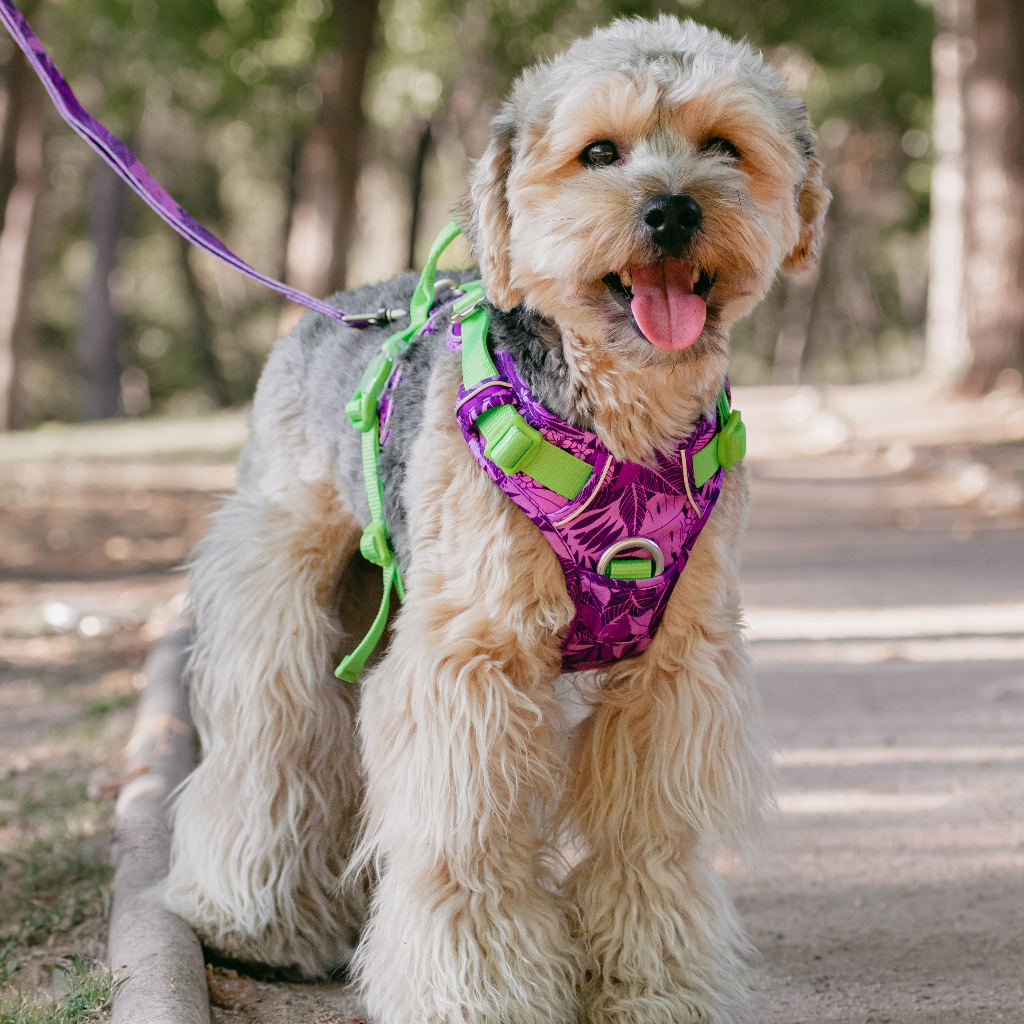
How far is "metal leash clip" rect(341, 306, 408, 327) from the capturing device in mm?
3402

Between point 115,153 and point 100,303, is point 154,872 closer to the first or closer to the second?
point 115,153

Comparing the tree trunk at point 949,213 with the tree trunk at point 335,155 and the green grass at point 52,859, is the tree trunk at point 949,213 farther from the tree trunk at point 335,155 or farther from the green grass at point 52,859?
the green grass at point 52,859

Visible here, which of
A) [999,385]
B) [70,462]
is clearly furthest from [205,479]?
[999,385]

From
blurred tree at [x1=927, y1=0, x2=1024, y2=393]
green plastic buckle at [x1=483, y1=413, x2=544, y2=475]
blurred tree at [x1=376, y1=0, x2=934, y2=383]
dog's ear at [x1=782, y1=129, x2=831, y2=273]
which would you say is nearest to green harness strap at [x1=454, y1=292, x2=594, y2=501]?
green plastic buckle at [x1=483, y1=413, x2=544, y2=475]

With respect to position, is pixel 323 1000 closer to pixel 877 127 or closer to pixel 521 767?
pixel 521 767

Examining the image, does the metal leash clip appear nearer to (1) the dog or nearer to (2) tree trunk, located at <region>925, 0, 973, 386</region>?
(1) the dog

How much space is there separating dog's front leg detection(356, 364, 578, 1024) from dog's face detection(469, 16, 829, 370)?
460 millimetres

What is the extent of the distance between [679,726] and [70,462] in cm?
1174

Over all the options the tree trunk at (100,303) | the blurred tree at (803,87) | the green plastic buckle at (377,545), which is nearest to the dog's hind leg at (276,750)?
the green plastic buckle at (377,545)

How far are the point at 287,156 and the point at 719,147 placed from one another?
2804 centimetres

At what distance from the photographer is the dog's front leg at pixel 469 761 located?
2.63m

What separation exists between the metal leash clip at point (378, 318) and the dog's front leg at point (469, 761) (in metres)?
0.73

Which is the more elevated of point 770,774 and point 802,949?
point 770,774

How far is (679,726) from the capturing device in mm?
2758
